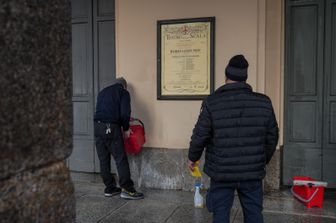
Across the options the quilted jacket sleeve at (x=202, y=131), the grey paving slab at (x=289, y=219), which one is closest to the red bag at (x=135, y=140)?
the grey paving slab at (x=289, y=219)

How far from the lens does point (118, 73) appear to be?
6.51 metres

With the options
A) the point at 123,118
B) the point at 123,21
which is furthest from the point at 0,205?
the point at 123,21

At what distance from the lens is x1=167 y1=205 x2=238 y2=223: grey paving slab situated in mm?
5062

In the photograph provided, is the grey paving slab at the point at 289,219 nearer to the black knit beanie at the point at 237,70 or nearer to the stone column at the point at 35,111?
the black knit beanie at the point at 237,70

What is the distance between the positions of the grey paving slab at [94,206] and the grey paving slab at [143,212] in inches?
4.8

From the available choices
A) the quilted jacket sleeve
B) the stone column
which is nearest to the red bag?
the quilted jacket sleeve

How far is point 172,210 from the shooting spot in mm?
5434

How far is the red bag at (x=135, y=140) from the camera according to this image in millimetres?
6039

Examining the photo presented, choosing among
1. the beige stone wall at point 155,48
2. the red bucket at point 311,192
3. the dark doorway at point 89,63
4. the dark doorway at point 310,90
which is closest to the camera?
the red bucket at point 311,192

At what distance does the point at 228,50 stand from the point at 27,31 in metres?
4.52

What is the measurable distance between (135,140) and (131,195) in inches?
29.7

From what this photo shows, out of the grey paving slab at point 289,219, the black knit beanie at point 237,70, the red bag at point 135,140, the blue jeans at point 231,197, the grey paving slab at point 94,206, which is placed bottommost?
the grey paving slab at point 94,206

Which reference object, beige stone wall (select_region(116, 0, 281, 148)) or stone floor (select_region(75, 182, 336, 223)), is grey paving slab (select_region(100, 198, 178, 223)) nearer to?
stone floor (select_region(75, 182, 336, 223))

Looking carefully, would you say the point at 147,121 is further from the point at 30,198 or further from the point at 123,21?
the point at 30,198
